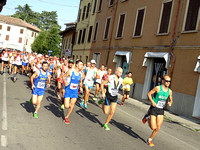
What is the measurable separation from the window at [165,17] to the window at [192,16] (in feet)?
5.93

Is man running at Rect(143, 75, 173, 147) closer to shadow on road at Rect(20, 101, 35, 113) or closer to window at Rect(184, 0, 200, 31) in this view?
shadow on road at Rect(20, 101, 35, 113)

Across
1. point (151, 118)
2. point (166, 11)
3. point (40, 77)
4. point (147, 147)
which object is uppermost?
point (166, 11)

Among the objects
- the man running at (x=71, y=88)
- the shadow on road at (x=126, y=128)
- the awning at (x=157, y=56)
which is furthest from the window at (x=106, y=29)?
the man running at (x=71, y=88)

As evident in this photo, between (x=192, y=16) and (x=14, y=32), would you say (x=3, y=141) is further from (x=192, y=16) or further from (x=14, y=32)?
(x=14, y=32)

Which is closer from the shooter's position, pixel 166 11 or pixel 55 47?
pixel 166 11

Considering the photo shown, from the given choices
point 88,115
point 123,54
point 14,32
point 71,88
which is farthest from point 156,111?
point 14,32

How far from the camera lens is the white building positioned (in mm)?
79875

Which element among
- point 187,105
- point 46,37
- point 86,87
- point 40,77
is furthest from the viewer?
point 46,37

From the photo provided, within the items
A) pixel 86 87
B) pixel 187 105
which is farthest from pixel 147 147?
pixel 187 105

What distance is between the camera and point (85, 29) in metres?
33.7

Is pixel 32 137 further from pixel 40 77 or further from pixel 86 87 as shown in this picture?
pixel 86 87

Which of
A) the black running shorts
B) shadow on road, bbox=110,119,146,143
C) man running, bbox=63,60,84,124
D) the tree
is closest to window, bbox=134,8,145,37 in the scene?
shadow on road, bbox=110,119,146,143

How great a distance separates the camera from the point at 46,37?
63.6 metres

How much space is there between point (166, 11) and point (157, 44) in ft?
7.10
